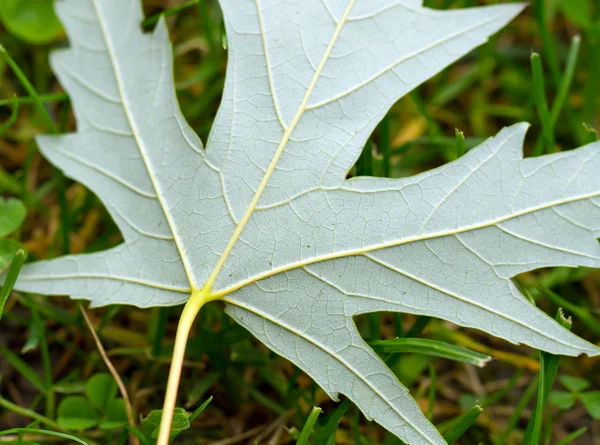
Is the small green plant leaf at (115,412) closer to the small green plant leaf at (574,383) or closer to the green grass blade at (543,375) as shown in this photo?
the green grass blade at (543,375)

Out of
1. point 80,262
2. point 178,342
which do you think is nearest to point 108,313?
point 80,262

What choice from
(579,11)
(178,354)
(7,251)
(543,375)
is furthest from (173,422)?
(579,11)

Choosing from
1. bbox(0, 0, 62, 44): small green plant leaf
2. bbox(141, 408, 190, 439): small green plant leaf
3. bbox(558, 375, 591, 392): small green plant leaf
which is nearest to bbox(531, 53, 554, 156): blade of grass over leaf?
bbox(558, 375, 591, 392): small green plant leaf

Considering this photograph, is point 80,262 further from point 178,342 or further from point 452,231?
point 452,231

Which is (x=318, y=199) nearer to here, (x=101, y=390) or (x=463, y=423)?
(x=463, y=423)

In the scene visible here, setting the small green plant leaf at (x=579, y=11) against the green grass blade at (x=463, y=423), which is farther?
A: the small green plant leaf at (x=579, y=11)

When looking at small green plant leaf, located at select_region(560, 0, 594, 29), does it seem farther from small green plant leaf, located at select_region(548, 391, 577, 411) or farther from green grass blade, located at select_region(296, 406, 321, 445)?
green grass blade, located at select_region(296, 406, 321, 445)

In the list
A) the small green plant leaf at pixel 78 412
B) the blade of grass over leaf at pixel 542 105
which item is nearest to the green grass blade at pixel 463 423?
the blade of grass over leaf at pixel 542 105
